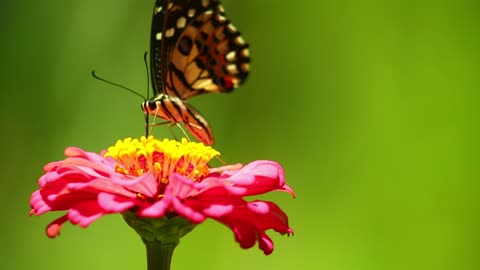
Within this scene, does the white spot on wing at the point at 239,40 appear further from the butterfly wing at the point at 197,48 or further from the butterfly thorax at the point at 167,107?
the butterfly thorax at the point at 167,107

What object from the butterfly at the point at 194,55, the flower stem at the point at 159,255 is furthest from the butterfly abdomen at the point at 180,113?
the flower stem at the point at 159,255

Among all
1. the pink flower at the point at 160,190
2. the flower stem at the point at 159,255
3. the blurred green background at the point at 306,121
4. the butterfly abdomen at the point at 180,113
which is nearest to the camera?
the pink flower at the point at 160,190

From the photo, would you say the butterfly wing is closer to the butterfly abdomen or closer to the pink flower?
the butterfly abdomen

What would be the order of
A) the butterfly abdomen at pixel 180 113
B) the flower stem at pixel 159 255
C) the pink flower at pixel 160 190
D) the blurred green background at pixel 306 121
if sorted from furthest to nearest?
the blurred green background at pixel 306 121, the butterfly abdomen at pixel 180 113, the flower stem at pixel 159 255, the pink flower at pixel 160 190

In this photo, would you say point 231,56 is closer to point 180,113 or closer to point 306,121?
point 180,113

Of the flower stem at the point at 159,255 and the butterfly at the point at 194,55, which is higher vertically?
the butterfly at the point at 194,55

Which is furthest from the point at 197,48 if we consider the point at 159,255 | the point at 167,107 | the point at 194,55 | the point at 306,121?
the point at 306,121

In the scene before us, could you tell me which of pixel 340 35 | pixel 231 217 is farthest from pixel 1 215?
pixel 231 217

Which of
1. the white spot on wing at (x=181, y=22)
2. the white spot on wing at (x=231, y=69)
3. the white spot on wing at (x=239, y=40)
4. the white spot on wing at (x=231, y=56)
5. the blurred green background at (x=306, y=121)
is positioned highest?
the white spot on wing at (x=181, y=22)
